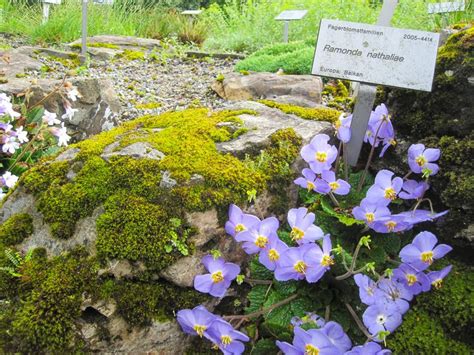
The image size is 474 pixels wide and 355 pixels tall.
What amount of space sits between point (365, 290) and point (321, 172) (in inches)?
18.3

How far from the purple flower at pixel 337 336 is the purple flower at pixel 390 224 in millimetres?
366

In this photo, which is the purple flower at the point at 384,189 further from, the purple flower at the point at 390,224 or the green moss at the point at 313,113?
the green moss at the point at 313,113

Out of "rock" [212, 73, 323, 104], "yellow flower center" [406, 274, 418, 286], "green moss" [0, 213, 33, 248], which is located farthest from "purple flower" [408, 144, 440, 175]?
"rock" [212, 73, 323, 104]

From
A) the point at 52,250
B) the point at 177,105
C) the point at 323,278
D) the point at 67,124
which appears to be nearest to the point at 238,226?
the point at 323,278

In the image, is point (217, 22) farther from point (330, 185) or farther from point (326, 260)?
point (326, 260)

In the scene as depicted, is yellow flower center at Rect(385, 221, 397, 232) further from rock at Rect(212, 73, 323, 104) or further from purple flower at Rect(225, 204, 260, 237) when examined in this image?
rock at Rect(212, 73, 323, 104)

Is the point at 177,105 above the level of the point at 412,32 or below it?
below

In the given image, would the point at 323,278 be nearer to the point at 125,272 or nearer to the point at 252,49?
the point at 125,272

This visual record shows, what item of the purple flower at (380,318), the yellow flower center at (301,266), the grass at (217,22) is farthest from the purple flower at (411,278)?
the grass at (217,22)

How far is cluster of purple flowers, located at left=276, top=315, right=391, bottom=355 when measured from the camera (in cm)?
140

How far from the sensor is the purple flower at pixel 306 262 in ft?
4.90

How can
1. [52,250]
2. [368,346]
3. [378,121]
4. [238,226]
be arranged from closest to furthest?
[368,346], [238,226], [52,250], [378,121]

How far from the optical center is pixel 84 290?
5.27 feet

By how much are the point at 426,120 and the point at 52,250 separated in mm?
1579
